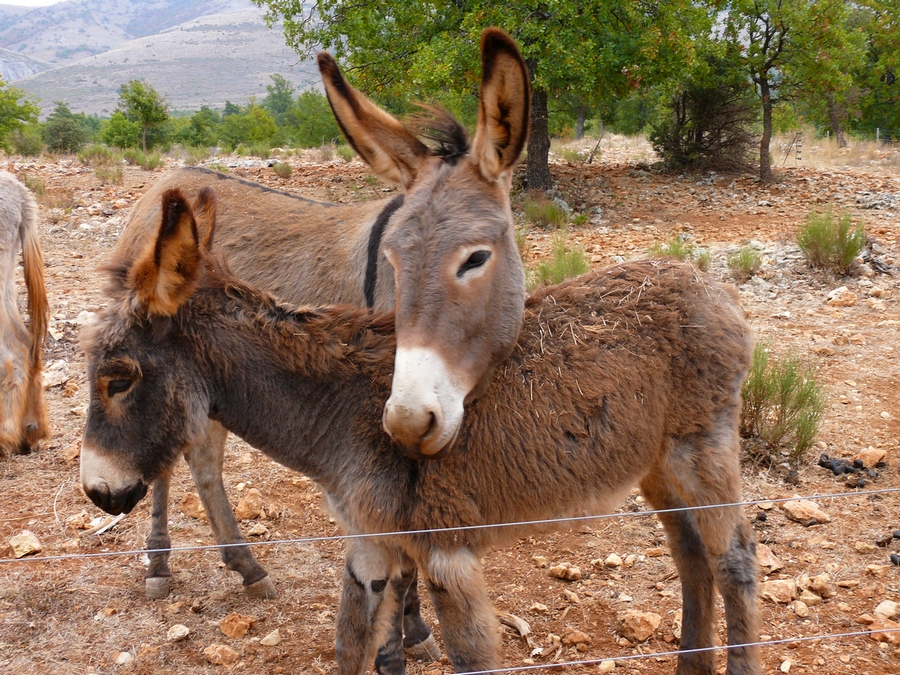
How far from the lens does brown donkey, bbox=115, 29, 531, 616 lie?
7.34 ft

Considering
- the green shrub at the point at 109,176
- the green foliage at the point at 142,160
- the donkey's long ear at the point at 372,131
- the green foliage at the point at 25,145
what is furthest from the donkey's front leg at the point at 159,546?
the green foliage at the point at 25,145

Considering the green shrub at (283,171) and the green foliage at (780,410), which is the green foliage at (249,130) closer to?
the green shrub at (283,171)

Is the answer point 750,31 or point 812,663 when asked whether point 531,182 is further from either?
point 812,663

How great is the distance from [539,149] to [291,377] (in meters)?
11.4

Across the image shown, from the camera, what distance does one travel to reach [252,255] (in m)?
3.80

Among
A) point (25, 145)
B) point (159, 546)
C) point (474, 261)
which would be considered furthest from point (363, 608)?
point (25, 145)

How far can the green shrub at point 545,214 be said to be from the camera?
10.5 metres

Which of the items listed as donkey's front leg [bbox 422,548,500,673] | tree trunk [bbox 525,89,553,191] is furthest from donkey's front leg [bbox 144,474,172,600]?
tree trunk [bbox 525,89,553,191]

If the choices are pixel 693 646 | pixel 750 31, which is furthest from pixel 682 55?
pixel 693 646

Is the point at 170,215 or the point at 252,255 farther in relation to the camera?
the point at 252,255

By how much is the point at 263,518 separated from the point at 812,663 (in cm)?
314

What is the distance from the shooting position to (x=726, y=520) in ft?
8.79

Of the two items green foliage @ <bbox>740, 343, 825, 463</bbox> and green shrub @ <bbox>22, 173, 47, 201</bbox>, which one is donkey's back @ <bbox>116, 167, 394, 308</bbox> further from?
green shrub @ <bbox>22, 173, 47, 201</bbox>

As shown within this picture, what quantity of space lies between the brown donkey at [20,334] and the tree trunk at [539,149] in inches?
360
